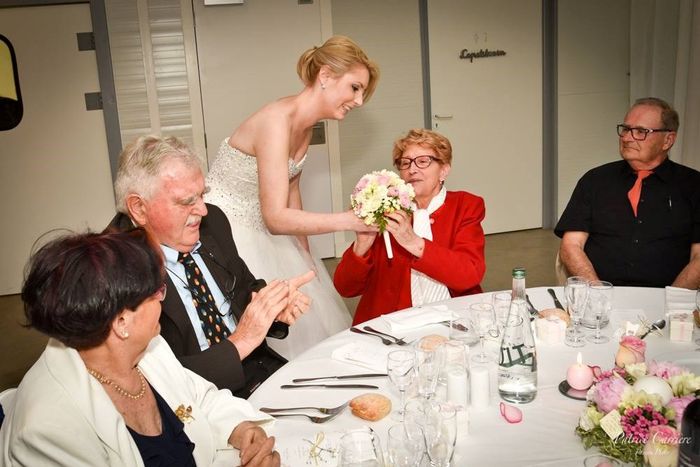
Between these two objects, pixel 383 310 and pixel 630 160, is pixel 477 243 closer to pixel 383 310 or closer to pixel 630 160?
pixel 383 310

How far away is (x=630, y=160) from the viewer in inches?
125

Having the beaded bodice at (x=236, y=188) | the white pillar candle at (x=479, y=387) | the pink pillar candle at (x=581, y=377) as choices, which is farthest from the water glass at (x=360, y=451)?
the beaded bodice at (x=236, y=188)

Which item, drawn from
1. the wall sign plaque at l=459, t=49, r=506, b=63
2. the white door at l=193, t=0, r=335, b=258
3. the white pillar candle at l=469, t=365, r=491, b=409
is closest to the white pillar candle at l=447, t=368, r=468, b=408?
the white pillar candle at l=469, t=365, r=491, b=409

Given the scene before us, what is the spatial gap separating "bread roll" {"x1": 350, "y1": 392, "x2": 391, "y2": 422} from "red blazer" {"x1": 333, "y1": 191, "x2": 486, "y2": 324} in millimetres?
1097

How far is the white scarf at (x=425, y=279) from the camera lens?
2.86m

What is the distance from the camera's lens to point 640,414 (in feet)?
4.46

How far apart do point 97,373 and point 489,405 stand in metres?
0.93

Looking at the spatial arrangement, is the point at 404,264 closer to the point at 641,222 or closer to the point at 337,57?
the point at 337,57

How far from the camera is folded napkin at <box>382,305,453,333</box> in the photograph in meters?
2.21

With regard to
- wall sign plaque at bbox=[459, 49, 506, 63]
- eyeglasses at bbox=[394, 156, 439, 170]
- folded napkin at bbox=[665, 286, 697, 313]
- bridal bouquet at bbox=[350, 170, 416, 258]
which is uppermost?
wall sign plaque at bbox=[459, 49, 506, 63]

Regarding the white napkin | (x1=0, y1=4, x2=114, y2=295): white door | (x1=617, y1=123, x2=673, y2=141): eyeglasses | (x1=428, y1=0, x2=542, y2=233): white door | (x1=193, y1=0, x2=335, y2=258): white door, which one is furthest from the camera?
(x1=428, y1=0, x2=542, y2=233): white door

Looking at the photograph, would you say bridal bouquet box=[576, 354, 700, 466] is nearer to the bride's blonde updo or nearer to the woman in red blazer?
the woman in red blazer

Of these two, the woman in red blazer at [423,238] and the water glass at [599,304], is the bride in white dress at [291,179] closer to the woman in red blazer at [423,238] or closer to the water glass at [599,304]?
the woman in red blazer at [423,238]

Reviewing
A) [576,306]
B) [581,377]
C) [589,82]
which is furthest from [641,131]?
[589,82]
